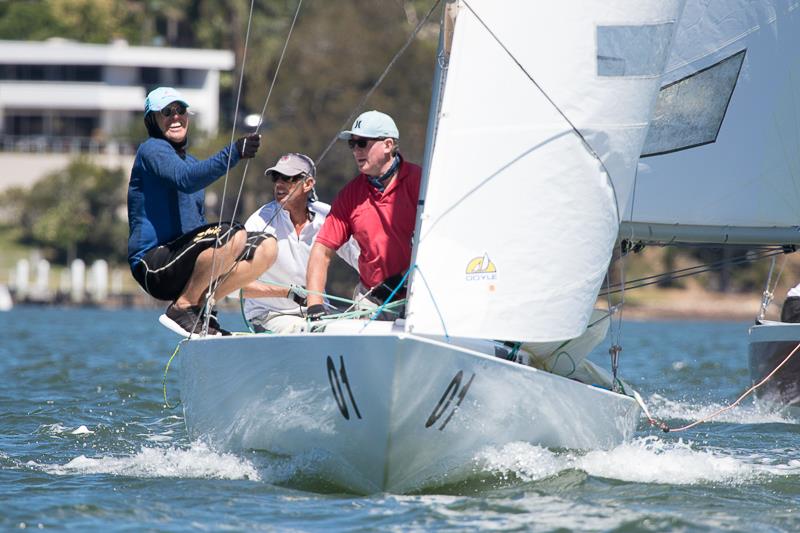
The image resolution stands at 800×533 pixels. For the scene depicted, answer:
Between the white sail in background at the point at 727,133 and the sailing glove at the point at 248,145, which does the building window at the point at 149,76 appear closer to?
the white sail in background at the point at 727,133

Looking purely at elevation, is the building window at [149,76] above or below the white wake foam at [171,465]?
above

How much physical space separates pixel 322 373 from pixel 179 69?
5379 centimetres

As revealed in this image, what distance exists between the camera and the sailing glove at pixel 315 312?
27.1ft

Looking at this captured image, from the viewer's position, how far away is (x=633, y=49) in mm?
7980

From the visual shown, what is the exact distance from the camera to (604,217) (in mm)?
7863

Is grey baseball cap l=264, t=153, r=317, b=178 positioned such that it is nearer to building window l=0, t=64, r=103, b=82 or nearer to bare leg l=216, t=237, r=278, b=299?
bare leg l=216, t=237, r=278, b=299

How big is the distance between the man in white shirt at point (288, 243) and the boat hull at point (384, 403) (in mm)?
1228

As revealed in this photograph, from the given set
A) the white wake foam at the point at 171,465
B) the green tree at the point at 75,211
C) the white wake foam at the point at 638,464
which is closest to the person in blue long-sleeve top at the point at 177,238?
the white wake foam at the point at 171,465

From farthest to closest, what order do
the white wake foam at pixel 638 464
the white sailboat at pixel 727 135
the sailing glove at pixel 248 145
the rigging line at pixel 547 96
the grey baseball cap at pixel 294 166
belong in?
the white sailboat at pixel 727 135, the grey baseball cap at pixel 294 166, the sailing glove at pixel 248 145, the white wake foam at pixel 638 464, the rigging line at pixel 547 96

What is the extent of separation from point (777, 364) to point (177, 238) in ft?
20.1

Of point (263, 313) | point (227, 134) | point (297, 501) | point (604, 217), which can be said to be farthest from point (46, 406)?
point (227, 134)

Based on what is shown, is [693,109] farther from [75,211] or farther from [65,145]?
[65,145]

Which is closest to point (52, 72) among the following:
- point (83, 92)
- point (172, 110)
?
point (83, 92)

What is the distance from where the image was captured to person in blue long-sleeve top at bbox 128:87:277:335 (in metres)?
8.42
